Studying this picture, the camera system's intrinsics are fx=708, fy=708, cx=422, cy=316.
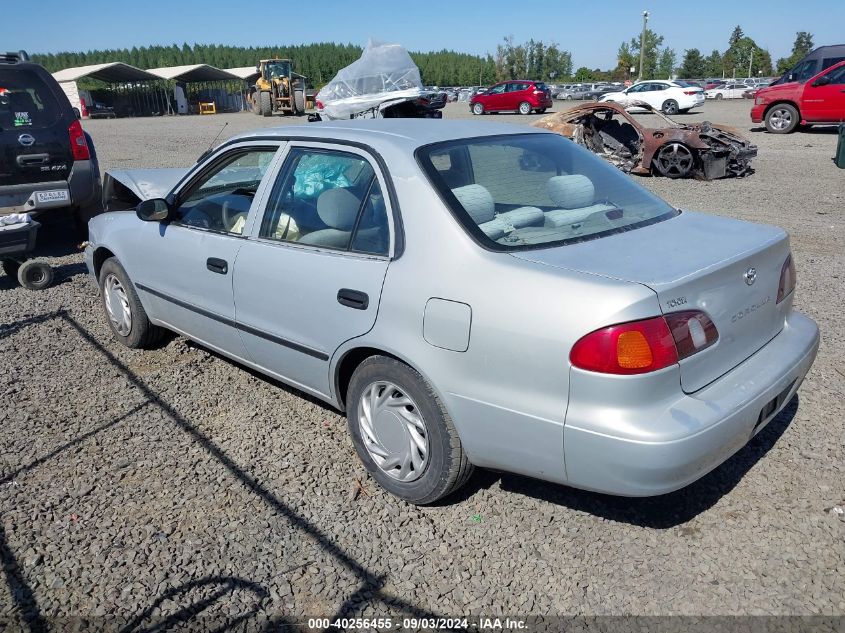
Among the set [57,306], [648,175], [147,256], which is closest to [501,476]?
[147,256]

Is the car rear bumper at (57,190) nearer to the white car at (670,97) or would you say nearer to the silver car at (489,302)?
the silver car at (489,302)

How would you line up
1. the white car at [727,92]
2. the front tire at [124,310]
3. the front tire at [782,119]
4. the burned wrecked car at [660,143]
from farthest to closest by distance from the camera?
the white car at [727,92], the front tire at [782,119], the burned wrecked car at [660,143], the front tire at [124,310]

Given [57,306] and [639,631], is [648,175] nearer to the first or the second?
[57,306]

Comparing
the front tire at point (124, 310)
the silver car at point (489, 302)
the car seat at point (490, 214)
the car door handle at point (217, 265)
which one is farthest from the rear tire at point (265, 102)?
the car seat at point (490, 214)

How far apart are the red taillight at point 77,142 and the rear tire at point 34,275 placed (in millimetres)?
1681

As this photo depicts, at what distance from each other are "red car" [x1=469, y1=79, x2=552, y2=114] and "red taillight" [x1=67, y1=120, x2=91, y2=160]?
27346 mm

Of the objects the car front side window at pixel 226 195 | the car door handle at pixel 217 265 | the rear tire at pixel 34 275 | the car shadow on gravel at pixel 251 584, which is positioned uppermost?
the car front side window at pixel 226 195

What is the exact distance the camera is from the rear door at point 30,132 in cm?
732

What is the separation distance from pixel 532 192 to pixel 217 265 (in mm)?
1773

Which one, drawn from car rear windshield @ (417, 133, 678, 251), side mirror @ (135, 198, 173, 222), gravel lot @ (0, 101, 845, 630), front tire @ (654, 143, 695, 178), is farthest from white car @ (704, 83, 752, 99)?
side mirror @ (135, 198, 173, 222)

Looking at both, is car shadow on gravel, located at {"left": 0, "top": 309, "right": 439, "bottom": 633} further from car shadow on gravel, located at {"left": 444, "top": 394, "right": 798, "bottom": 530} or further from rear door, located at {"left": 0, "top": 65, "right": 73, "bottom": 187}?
rear door, located at {"left": 0, "top": 65, "right": 73, "bottom": 187}

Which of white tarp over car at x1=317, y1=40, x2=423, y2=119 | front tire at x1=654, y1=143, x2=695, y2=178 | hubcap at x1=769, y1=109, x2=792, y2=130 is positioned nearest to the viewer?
front tire at x1=654, y1=143, x2=695, y2=178

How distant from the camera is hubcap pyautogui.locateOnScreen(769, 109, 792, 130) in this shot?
19.2m

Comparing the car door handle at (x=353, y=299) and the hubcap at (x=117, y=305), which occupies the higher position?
the car door handle at (x=353, y=299)
